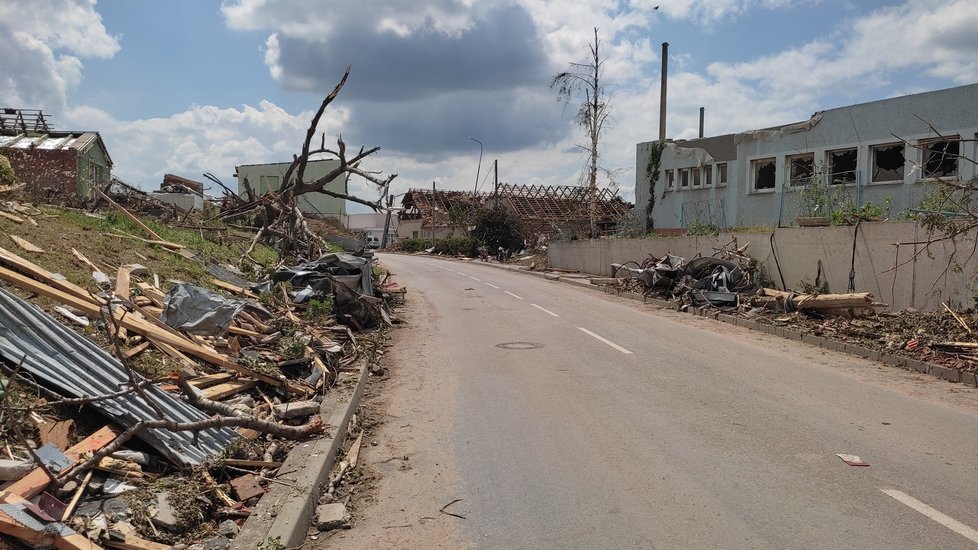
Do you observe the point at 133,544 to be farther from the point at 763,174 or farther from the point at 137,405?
the point at 763,174

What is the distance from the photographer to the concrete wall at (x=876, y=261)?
551 inches

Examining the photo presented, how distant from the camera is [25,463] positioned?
4.23 metres

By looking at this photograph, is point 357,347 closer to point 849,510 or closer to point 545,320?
point 545,320

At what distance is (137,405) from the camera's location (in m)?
5.47

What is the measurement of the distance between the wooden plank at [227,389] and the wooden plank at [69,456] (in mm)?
1659

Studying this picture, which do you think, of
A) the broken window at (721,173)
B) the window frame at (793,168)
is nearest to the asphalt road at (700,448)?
the window frame at (793,168)

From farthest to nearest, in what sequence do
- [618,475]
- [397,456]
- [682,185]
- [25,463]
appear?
[682,185] → [397,456] → [618,475] → [25,463]

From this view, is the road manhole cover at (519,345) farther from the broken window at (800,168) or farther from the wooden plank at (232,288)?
the broken window at (800,168)

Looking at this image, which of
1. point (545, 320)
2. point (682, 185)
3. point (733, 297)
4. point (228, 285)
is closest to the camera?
point (228, 285)

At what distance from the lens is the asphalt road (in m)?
4.66

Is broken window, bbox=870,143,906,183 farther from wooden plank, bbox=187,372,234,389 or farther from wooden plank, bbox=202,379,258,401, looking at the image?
wooden plank, bbox=187,372,234,389

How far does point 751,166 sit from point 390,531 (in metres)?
29.0

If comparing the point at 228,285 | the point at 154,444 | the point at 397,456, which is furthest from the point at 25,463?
the point at 228,285

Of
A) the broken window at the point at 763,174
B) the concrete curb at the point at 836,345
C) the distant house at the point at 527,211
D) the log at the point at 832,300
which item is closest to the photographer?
the concrete curb at the point at 836,345
